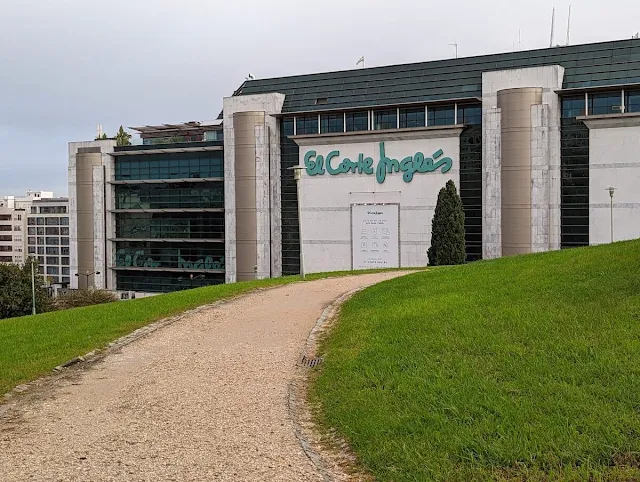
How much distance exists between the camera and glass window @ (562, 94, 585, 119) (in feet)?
158

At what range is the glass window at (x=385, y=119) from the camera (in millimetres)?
54125

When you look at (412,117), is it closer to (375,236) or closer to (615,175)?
(375,236)

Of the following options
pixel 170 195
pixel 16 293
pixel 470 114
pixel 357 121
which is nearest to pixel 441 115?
pixel 470 114

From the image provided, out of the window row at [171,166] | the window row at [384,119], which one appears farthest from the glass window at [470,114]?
the window row at [171,166]

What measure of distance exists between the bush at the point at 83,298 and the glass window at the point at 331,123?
22471 mm

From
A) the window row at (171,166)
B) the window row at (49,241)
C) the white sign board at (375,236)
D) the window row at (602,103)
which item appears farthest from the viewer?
the window row at (49,241)

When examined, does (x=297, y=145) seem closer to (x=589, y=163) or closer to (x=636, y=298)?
(x=589, y=163)

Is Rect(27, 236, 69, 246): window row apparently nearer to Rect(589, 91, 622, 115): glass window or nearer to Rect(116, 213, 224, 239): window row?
Rect(116, 213, 224, 239): window row

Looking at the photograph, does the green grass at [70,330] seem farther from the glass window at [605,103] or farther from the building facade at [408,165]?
the glass window at [605,103]

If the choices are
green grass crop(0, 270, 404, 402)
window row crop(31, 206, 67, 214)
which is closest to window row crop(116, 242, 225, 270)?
green grass crop(0, 270, 404, 402)

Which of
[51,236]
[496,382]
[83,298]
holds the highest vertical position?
[51,236]

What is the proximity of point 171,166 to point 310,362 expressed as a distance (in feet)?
182

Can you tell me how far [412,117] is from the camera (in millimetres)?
53594

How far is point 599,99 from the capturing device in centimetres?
4772
